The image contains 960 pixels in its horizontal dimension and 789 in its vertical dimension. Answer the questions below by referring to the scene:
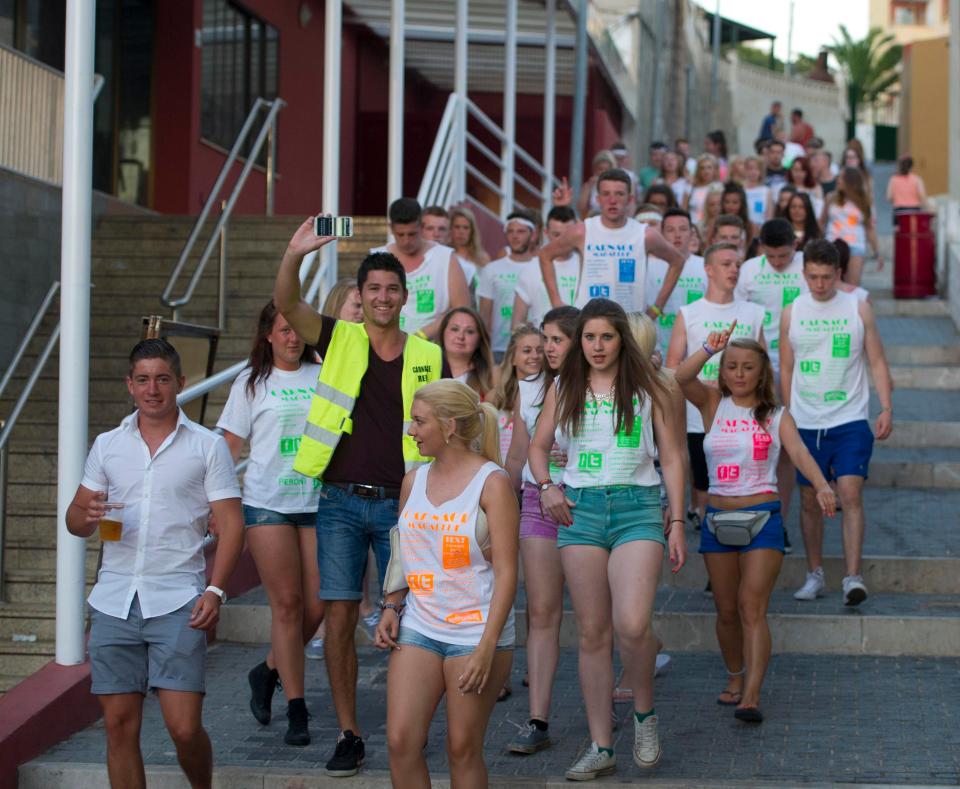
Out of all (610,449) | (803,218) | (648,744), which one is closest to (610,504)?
→ (610,449)

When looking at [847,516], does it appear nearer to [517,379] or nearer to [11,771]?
[517,379]

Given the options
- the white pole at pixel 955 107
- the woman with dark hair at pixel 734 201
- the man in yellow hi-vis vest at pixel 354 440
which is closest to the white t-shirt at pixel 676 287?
the woman with dark hair at pixel 734 201

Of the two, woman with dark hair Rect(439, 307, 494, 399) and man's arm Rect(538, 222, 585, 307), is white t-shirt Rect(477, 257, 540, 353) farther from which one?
woman with dark hair Rect(439, 307, 494, 399)

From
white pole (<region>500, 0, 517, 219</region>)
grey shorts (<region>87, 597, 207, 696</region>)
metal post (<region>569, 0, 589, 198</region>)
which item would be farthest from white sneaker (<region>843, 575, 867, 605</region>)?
metal post (<region>569, 0, 589, 198</region>)

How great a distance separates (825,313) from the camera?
8.64 metres

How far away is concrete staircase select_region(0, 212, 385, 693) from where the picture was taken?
795 centimetres

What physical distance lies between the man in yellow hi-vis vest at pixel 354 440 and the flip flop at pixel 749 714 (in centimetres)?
170

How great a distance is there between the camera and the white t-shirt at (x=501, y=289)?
1126 cm

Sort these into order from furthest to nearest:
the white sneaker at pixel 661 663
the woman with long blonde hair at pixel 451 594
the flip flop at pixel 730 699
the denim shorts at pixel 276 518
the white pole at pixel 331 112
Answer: the white pole at pixel 331 112 < the white sneaker at pixel 661 663 < the flip flop at pixel 730 699 < the denim shorts at pixel 276 518 < the woman with long blonde hair at pixel 451 594

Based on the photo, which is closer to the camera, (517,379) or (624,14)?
(517,379)

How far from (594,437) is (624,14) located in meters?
28.0

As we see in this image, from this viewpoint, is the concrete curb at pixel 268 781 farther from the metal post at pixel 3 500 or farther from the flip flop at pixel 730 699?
the metal post at pixel 3 500

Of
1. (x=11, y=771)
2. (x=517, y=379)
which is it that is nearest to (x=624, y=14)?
(x=517, y=379)

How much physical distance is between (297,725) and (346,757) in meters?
0.50
